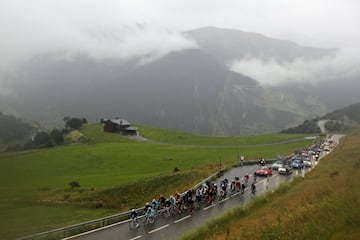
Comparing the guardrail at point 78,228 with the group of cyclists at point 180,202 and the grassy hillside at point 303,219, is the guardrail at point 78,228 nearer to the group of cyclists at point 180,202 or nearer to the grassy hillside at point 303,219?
the group of cyclists at point 180,202

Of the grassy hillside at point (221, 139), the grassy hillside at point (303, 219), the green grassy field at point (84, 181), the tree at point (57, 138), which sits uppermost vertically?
the tree at point (57, 138)

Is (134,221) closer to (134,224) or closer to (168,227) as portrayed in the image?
(134,224)

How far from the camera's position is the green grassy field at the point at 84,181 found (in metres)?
40.3

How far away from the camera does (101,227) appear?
101ft

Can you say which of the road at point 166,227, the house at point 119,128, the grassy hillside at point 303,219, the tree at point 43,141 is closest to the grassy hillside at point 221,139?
the house at point 119,128

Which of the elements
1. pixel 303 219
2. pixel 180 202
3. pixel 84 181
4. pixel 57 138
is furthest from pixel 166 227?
pixel 57 138

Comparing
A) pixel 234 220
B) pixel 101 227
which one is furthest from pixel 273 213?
pixel 101 227

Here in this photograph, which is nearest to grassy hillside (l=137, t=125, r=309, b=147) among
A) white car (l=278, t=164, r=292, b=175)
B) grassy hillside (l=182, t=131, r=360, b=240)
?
white car (l=278, t=164, r=292, b=175)

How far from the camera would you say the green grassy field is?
40.3 m

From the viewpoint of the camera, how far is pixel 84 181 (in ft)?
209

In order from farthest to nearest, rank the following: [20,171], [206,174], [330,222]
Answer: [20,171] → [206,174] → [330,222]

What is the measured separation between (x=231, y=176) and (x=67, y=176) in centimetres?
2823

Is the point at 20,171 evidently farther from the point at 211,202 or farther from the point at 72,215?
the point at 211,202

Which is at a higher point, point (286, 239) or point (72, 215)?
point (286, 239)
